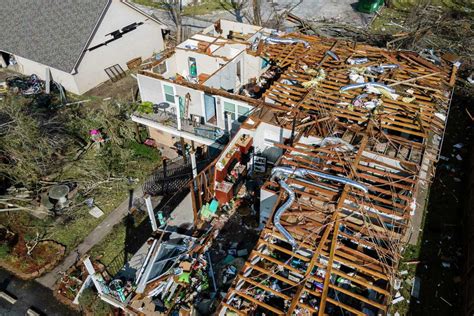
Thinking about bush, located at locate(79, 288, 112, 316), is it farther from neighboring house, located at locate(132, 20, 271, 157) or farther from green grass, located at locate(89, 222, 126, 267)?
neighboring house, located at locate(132, 20, 271, 157)

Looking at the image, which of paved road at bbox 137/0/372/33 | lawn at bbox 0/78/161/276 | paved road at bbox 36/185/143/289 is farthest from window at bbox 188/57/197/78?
paved road at bbox 137/0/372/33

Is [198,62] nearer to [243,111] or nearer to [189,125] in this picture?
[189,125]

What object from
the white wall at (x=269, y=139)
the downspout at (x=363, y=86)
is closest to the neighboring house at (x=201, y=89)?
the white wall at (x=269, y=139)

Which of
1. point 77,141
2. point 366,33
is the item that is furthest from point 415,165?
point 366,33

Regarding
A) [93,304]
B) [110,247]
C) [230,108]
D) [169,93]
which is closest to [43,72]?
[169,93]

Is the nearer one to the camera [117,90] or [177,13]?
[117,90]

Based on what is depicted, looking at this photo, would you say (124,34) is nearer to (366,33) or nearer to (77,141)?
(77,141)

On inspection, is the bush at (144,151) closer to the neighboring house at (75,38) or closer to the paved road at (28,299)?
the neighboring house at (75,38)
